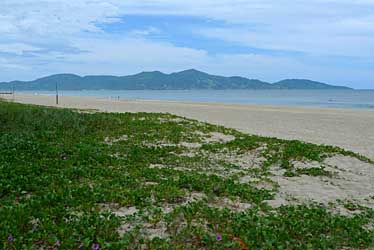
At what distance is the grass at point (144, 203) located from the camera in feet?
17.9

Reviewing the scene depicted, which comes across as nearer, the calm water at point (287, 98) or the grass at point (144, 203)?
the grass at point (144, 203)

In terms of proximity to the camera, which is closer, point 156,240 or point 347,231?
point 156,240

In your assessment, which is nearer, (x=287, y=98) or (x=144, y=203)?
(x=144, y=203)

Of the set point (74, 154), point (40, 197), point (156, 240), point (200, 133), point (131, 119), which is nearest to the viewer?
point (156, 240)

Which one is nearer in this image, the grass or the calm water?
the grass

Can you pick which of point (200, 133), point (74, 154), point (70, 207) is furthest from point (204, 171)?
point (200, 133)

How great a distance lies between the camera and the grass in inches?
214

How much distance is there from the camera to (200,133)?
14883 mm

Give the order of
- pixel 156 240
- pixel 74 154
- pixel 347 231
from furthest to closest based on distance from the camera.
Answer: pixel 74 154, pixel 347 231, pixel 156 240

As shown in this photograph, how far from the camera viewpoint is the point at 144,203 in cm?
674

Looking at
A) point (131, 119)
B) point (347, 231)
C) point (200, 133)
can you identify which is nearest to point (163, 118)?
point (131, 119)

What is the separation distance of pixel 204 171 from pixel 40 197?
3996 millimetres

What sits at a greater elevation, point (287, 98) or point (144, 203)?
point (287, 98)

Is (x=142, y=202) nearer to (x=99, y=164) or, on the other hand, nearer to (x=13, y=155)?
(x=99, y=164)
